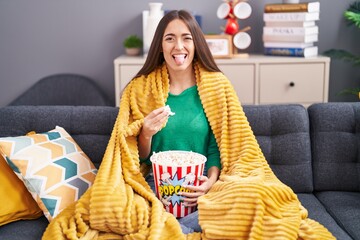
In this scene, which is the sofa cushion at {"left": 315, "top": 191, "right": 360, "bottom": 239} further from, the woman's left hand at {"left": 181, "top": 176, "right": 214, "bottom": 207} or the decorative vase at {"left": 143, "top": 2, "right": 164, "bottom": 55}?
the decorative vase at {"left": 143, "top": 2, "right": 164, "bottom": 55}

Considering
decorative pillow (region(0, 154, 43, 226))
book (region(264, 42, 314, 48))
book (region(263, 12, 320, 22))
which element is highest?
book (region(263, 12, 320, 22))

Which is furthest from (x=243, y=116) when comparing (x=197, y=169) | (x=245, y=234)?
(x=245, y=234)

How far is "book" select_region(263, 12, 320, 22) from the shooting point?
10.4 ft

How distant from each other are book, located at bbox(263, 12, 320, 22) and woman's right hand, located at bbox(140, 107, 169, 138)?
5.59ft

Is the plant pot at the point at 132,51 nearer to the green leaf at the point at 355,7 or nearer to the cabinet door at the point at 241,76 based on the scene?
the cabinet door at the point at 241,76

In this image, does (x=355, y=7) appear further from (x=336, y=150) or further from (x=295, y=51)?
(x=336, y=150)

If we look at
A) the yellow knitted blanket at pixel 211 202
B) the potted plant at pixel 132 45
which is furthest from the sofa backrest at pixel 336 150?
the potted plant at pixel 132 45

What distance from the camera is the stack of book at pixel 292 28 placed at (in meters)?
3.19

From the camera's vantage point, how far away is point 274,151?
2.12 metres

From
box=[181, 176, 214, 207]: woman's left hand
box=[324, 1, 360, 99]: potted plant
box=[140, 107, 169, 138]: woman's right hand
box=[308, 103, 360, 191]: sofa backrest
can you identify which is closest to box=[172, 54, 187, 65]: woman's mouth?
box=[140, 107, 169, 138]: woman's right hand

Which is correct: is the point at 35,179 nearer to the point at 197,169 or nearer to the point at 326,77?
Answer: the point at 197,169

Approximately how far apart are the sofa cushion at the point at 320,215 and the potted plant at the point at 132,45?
1.74m

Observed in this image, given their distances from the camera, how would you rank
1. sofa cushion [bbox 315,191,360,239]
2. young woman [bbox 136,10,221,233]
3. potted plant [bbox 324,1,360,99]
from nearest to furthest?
sofa cushion [bbox 315,191,360,239]
young woman [bbox 136,10,221,233]
potted plant [bbox 324,1,360,99]

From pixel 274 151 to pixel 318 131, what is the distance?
0.21 metres
